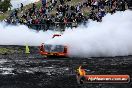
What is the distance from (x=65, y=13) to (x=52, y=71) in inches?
873

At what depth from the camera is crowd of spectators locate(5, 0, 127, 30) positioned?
40438 mm

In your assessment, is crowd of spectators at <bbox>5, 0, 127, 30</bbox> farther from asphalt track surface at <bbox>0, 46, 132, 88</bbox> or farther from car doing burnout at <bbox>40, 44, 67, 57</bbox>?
asphalt track surface at <bbox>0, 46, 132, 88</bbox>

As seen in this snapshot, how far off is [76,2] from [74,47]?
1683 cm

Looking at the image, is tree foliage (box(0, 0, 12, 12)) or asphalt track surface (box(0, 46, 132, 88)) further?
tree foliage (box(0, 0, 12, 12))

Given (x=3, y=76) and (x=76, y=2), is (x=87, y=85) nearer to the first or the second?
(x=3, y=76)

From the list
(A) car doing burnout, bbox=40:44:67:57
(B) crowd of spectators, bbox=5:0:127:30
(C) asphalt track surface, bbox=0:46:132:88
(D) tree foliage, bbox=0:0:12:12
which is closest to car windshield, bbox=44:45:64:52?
(A) car doing burnout, bbox=40:44:67:57

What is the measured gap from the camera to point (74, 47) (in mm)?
31703

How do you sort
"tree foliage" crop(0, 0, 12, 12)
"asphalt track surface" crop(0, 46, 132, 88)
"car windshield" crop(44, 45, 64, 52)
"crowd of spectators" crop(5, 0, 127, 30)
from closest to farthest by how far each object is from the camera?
"asphalt track surface" crop(0, 46, 132, 88) < "car windshield" crop(44, 45, 64, 52) < "crowd of spectators" crop(5, 0, 127, 30) < "tree foliage" crop(0, 0, 12, 12)

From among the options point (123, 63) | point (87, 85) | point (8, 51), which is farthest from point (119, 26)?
point (87, 85)

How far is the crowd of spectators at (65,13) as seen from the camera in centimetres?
4044

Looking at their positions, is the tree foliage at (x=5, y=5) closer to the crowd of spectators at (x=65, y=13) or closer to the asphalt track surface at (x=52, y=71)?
the crowd of spectators at (x=65, y=13)

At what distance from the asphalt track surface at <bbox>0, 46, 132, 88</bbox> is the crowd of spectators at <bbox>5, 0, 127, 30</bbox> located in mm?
11356

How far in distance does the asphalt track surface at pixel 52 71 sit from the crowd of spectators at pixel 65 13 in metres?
11.4

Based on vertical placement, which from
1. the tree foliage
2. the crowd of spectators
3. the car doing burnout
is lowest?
the car doing burnout
